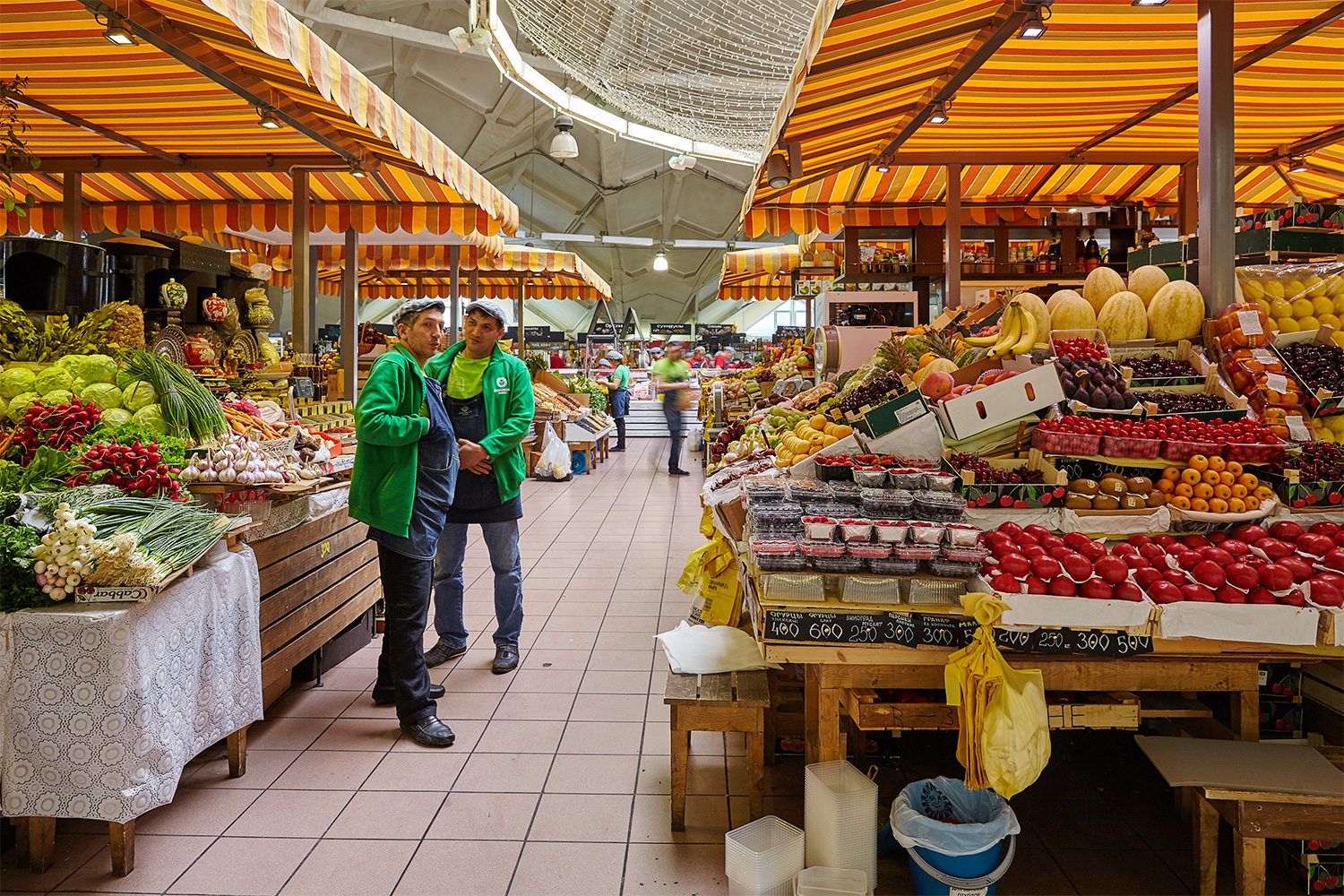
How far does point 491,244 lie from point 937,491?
6.30 meters

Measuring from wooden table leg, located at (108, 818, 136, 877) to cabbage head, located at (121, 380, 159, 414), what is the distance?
164 cm

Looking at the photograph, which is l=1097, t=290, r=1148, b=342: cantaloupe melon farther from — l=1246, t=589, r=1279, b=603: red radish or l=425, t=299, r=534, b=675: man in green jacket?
l=425, t=299, r=534, b=675: man in green jacket

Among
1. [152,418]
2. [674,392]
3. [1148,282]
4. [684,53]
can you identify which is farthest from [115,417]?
[674,392]

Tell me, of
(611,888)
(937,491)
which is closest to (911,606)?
(937,491)

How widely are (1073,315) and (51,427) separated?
13.3 ft

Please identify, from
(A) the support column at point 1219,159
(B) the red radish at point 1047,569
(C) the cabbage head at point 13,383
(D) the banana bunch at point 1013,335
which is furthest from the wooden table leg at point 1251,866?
(C) the cabbage head at point 13,383

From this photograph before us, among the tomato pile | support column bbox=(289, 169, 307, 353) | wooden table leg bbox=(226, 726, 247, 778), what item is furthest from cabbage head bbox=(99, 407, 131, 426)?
support column bbox=(289, 169, 307, 353)

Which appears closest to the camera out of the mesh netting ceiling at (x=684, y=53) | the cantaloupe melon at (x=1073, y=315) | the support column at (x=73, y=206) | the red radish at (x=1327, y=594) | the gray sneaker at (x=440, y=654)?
the red radish at (x=1327, y=594)

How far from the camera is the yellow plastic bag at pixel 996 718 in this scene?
200 cm

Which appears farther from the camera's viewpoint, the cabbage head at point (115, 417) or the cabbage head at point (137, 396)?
the cabbage head at point (137, 396)

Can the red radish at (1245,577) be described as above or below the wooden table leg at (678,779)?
above

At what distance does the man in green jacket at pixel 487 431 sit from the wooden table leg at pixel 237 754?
0.99 meters

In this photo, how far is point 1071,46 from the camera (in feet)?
13.7

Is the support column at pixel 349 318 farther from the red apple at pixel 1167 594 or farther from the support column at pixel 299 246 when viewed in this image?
the red apple at pixel 1167 594
